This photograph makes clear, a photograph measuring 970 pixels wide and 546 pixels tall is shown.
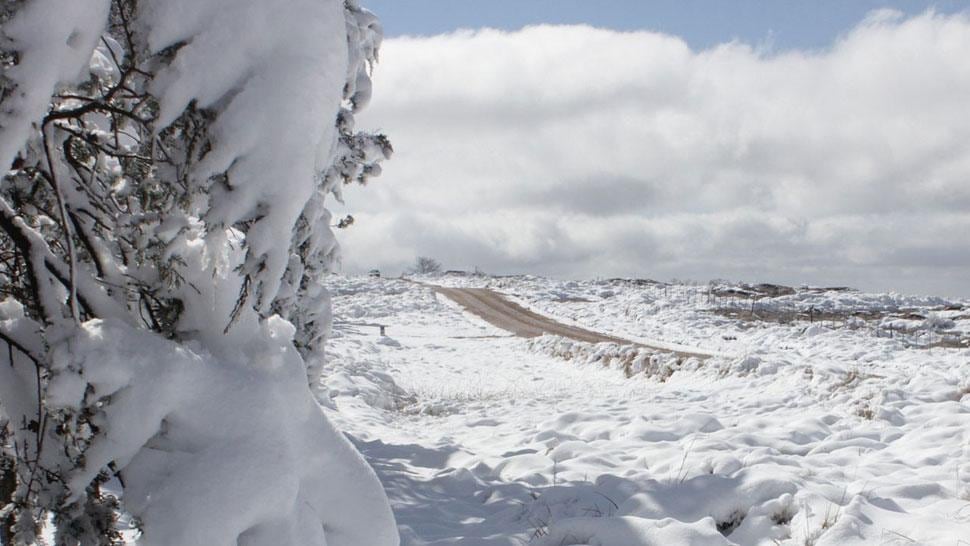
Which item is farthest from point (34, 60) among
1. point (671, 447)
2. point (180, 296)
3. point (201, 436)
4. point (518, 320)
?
point (518, 320)

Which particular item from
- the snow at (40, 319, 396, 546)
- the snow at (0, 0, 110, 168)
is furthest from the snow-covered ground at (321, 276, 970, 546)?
the snow at (0, 0, 110, 168)

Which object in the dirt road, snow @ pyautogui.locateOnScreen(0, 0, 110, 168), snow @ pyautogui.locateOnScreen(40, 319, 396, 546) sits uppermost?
snow @ pyautogui.locateOnScreen(0, 0, 110, 168)

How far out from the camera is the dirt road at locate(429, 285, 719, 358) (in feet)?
70.2

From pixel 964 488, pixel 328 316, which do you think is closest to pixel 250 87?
pixel 964 488

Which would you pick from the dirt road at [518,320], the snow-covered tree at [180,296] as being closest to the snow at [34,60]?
the snow-covered tree at [180,296]

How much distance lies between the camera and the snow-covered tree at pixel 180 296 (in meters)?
2.27

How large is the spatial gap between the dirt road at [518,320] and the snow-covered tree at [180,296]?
15.7 meters

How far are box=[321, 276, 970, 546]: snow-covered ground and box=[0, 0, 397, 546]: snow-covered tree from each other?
263 centimetres

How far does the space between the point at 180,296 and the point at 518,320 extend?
1195 inches

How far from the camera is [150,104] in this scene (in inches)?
96.3

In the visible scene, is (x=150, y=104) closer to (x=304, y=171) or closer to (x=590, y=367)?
(x=304, y=171)

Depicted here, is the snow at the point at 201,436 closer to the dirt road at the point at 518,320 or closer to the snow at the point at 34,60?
the snow at the point at 34,60

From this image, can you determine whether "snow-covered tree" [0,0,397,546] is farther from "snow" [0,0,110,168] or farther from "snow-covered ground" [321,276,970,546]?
"snow-covered ground" [321,276,970,546]

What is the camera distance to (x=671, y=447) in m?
7.36
